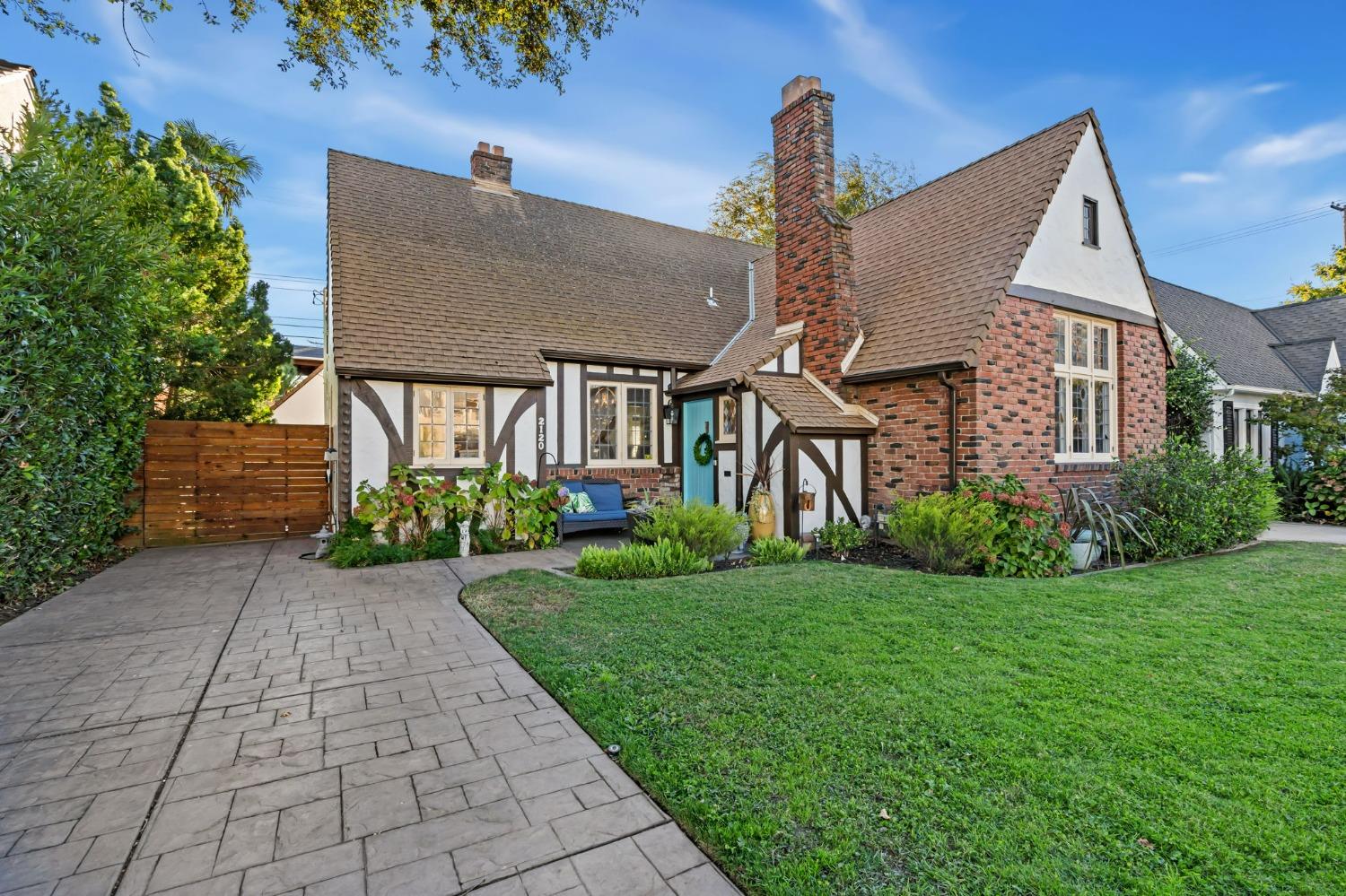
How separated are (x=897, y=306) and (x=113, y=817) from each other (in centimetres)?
955

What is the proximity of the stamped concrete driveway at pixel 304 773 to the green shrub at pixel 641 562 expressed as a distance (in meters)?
1.84

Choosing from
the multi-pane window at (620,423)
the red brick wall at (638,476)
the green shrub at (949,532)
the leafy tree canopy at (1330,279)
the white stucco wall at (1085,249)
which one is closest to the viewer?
the green shrub at (949,532)

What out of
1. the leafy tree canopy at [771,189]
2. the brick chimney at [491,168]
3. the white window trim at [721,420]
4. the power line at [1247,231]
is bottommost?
the white window trim at [721,420]

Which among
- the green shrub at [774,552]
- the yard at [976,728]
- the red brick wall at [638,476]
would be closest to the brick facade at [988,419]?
the green shrub at [774,552]

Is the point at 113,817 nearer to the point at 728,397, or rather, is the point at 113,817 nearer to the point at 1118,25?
the point at 728,397

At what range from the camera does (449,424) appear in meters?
9.31

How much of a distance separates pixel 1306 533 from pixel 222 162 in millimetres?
22511

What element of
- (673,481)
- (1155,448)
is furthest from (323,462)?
(1155,448)

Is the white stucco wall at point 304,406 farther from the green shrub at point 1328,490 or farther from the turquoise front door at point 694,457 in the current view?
the green shrub at point 1328,490

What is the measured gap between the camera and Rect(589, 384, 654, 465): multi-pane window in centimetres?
1080

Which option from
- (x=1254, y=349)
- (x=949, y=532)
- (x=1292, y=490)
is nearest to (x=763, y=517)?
(x=949, y=532)

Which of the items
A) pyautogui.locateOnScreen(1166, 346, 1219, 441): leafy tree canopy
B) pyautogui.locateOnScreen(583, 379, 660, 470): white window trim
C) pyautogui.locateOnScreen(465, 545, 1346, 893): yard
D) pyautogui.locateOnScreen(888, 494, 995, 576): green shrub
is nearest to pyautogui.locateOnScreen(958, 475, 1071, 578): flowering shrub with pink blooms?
pyautogui.locateOnScreen(888, 494, 995, 576): green shrub

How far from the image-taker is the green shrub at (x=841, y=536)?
7.75m

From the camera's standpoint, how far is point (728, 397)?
31.0 feet
